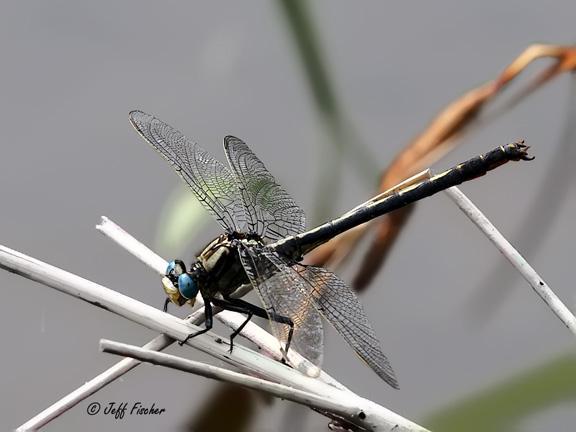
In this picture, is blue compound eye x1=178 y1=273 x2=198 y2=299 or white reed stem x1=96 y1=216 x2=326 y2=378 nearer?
white reed stem x1=96 y1=216 x2=326 y2=378

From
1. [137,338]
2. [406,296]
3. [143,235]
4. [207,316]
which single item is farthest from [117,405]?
[406,296]

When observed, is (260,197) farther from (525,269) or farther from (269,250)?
(525,269)

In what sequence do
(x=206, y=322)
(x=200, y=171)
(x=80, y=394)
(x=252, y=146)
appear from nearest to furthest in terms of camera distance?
(x=80, y=394) < (x=206, y=322) < (x=200, y=171) < (x=252, y=146)

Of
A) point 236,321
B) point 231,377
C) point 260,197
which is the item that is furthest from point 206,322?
point 260,197

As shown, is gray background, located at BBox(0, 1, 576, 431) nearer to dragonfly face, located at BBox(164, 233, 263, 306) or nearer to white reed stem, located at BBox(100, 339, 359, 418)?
dragonfly face, located at BBox(164, 233, 263, 306)

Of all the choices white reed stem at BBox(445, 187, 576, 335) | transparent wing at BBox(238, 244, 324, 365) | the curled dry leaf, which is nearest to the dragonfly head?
transparent wing at BBox(238, 244, 324, 365)

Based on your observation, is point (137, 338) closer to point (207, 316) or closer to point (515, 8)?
point (207, 316)
